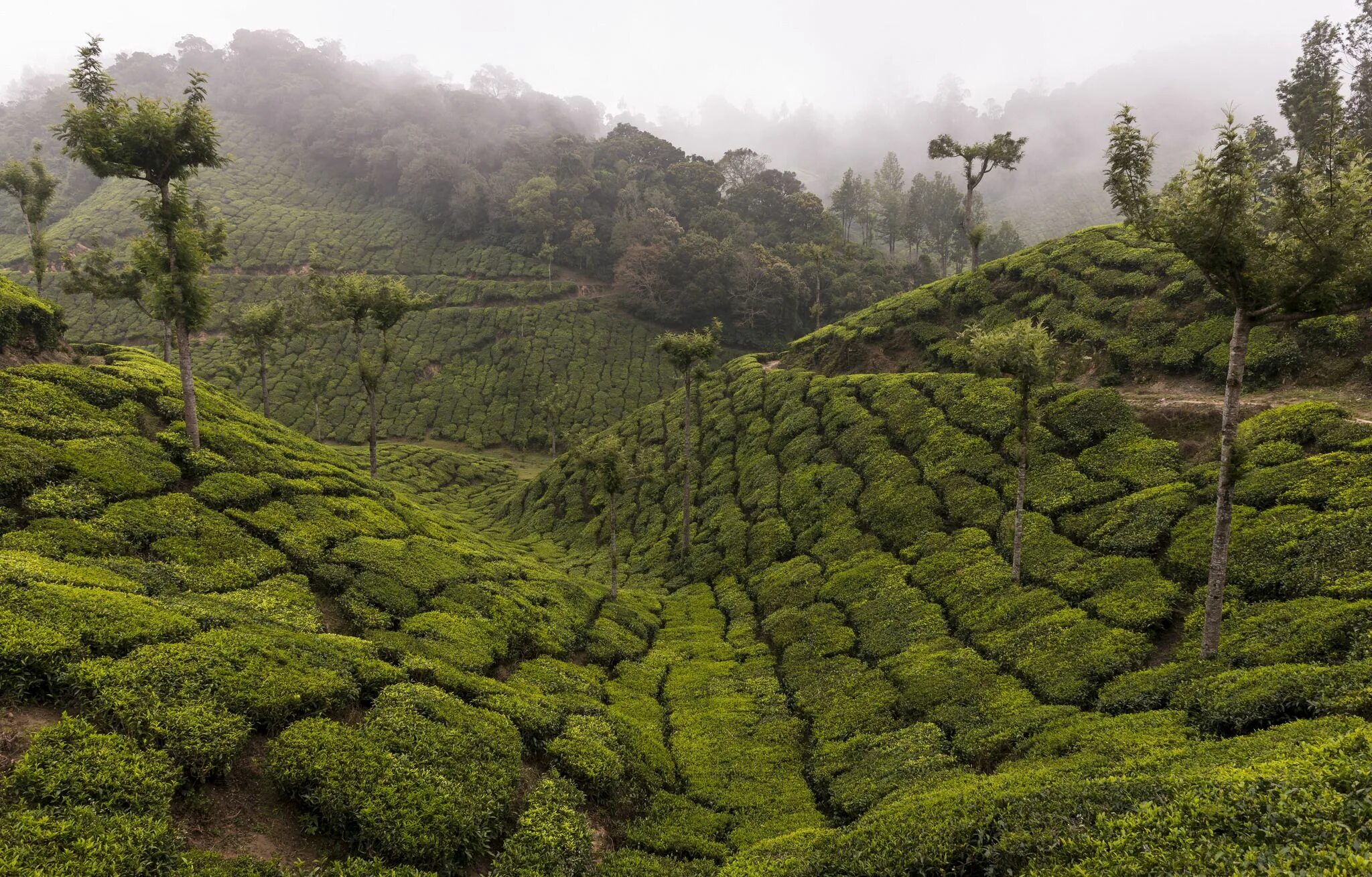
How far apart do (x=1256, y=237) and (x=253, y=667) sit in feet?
76.2

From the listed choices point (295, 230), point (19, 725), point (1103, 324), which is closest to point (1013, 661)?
point (1103, 324)

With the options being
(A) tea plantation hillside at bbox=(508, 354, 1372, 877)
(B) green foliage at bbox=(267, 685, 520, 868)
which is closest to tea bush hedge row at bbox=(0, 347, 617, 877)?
(B) green foliage at bbox=(267, 685, 520, 868)

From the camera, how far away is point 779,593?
25234mm

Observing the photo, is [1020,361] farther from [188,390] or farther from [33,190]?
[33,190]

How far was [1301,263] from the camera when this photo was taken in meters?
12.0

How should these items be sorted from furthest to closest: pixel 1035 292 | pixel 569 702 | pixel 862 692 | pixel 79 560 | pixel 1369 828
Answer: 1. pixel 1035 292
2. pixel 862 692
3. pixel 569 702
4. pixel 79 560
5. pixel 1369 828

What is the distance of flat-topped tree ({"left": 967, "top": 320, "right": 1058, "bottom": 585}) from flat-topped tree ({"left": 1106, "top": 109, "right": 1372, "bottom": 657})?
16.6 feet

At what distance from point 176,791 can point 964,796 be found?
1362 cm

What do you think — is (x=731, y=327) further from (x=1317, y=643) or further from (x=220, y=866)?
(x=220, y=866)

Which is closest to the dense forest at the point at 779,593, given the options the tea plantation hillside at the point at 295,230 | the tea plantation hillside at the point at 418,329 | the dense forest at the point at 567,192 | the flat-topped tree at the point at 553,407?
the flat-topped tree at the point at 553,407

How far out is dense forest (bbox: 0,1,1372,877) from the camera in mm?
9266

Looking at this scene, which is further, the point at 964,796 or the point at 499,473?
the point at 499,473

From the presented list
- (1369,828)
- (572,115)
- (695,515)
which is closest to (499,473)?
(695,515)

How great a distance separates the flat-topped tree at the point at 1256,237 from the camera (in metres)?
11.5
